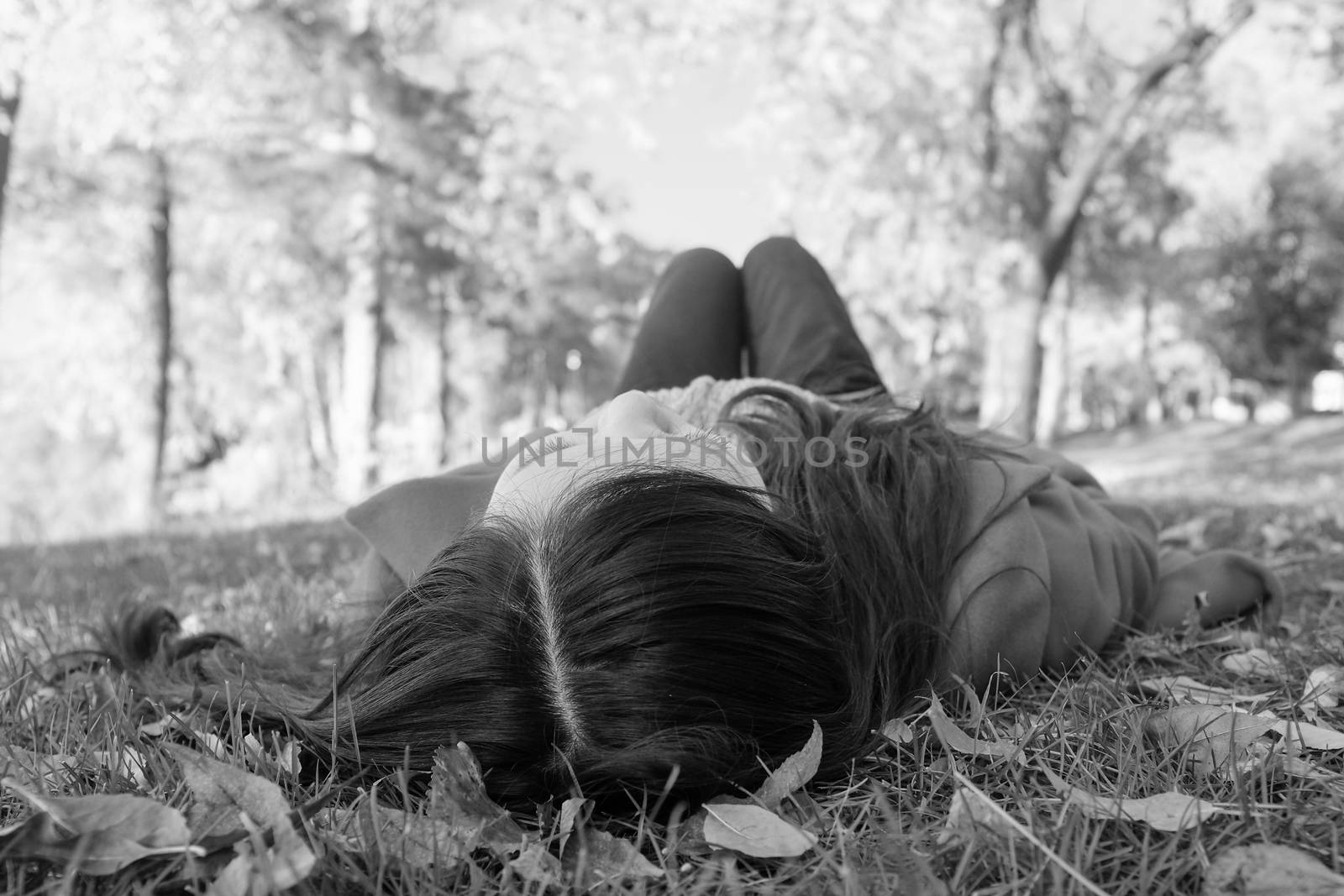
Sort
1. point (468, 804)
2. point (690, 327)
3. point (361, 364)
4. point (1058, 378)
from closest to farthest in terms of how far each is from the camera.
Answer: point (468, 804)
point (690, 327)
point (361, 364)
point (1058, 378)

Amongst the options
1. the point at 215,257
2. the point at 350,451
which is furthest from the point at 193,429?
the point at 350,451

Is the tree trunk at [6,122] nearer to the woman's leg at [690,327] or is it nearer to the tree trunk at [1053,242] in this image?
the woman's leg at [690,327]

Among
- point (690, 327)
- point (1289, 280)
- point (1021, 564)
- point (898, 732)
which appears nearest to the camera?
point (898, 732)

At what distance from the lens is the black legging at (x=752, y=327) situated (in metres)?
3.47

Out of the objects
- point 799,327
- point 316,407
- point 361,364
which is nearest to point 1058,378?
point 361,364

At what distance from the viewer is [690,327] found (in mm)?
3760

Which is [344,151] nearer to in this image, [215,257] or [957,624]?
[215,257]

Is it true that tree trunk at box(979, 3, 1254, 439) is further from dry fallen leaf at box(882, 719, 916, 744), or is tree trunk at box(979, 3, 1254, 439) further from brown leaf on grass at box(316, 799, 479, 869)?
brown leaf on grass at box(316, 799, 479, 869)

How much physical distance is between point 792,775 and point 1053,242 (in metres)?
8.41

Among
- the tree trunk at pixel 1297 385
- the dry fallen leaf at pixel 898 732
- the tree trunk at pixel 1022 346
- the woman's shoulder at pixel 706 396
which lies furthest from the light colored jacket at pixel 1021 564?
the tree trunk at pixel 1297 385

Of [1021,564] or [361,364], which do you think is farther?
[361,364]

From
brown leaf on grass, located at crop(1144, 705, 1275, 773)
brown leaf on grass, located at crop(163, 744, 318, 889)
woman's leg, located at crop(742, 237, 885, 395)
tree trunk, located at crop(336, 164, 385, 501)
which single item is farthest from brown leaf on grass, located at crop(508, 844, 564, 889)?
tree trunk, located at crop(336, 164, 385, 501)

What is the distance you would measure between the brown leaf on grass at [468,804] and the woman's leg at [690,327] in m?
2.30

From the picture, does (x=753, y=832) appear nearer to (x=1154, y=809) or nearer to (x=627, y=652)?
(x=627, y=652)
